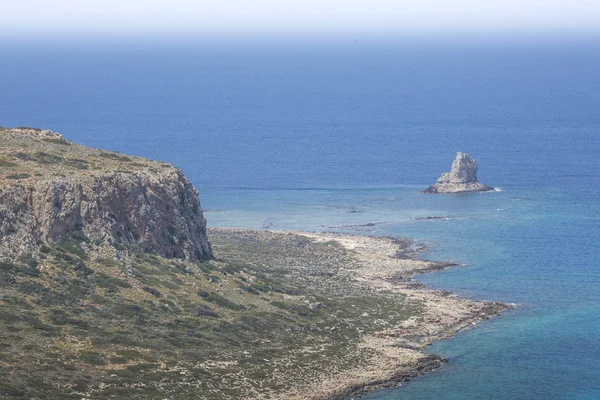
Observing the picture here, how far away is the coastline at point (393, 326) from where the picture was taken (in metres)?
74.8

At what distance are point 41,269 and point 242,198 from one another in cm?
8150

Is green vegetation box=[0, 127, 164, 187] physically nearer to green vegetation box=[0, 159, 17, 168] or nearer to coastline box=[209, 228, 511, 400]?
green vegetation box=[0, 159, 17, 168]

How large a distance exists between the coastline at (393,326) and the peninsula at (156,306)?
0.65 feet

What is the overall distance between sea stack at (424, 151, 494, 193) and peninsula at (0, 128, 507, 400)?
181 ft

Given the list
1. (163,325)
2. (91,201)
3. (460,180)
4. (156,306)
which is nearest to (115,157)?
(91,201)

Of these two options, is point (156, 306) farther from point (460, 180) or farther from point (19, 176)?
point (460, 180)

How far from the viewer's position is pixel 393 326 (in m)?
89.6

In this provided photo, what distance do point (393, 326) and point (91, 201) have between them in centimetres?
2582

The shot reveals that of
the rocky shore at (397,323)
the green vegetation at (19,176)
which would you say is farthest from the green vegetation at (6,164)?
the rocky shore at (397,323)

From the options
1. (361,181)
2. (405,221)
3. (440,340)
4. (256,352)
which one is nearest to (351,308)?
(440,340)

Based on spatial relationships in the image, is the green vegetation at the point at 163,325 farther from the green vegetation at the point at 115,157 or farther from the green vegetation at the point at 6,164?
the green vegetation at the point at 115,157

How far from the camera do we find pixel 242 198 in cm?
16075

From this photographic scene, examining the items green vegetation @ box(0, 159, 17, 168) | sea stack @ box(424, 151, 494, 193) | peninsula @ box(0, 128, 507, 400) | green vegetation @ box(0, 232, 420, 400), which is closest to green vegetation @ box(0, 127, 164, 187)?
green vegetation @ box(0, 159, 17, 168)

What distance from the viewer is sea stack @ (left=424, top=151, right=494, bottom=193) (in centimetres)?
15950
